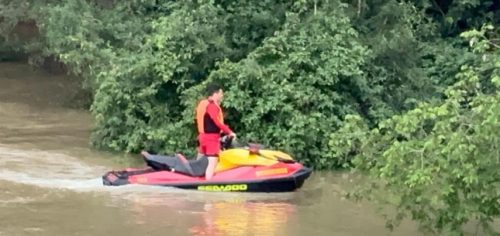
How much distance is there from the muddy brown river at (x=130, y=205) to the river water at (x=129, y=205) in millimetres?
11

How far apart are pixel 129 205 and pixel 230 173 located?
1622 millimetres

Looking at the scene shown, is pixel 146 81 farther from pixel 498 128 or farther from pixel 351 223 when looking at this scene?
pixel 498 128

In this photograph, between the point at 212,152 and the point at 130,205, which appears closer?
the point at 130,205

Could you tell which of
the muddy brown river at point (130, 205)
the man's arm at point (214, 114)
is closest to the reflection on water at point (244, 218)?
the muddy brown river at point (130, 205)

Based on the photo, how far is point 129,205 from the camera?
1230cm

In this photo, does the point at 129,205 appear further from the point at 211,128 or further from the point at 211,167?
the point at 211,128

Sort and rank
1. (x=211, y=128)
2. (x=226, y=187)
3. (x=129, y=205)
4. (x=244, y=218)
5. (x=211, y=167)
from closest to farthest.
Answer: (x=244, y=218) → (x=129, y=205) → (x=226, y=187) → (x=211, y=167) → (x=211, y=128)

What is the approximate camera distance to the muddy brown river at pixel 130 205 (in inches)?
440

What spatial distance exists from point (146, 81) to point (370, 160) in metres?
7.52

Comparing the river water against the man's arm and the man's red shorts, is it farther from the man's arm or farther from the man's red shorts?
the man's arm

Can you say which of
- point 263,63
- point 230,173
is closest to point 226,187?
point 230,173

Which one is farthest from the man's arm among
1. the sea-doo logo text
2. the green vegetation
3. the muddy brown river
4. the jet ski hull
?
the green vegetation

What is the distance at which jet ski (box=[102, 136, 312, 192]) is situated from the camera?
13.2 metres

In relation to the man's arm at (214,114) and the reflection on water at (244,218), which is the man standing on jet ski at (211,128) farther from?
the reflection on water at (244,218)
